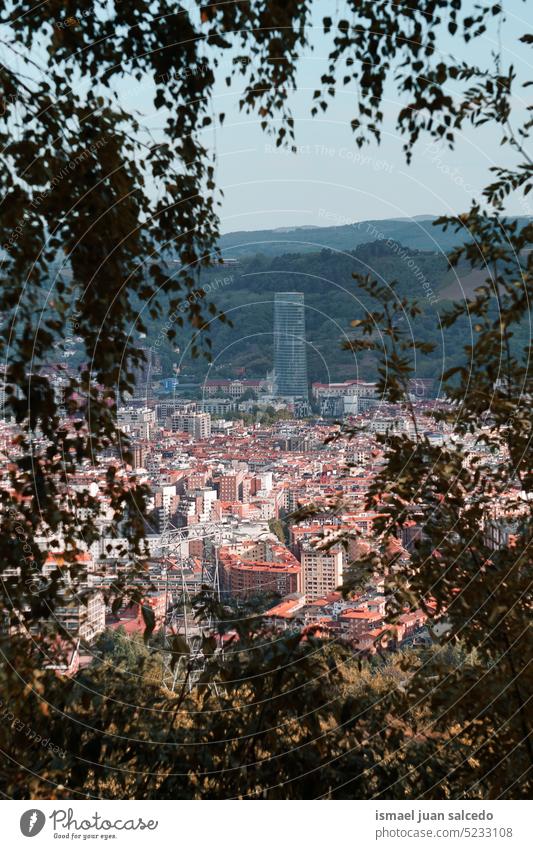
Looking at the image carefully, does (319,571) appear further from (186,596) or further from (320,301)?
(320,301)

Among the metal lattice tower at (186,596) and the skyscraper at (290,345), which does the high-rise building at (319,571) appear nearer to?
the metal lattice tower at (186,596)

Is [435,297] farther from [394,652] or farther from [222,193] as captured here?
[394,652]

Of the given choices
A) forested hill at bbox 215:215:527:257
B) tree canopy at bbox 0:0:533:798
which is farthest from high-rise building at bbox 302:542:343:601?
forested hill at bbox 215:215:527:257

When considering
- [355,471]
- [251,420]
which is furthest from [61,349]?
[355,471]

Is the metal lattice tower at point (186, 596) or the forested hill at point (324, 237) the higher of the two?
the forested hill at point (324, 237)

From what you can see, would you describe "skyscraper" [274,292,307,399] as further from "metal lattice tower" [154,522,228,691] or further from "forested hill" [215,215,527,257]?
"metal lattice tower" [154,522,228,691]

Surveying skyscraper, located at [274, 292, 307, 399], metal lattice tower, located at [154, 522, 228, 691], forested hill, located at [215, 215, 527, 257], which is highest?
forested hill, located at [215, 215, 527, 257]

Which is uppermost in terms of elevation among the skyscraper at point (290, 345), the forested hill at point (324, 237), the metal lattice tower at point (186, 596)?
the forested hill at point (324, 237)

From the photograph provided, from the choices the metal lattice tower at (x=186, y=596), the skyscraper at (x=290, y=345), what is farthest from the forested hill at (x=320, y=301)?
the metal lattice tower at (x=186, y=596)

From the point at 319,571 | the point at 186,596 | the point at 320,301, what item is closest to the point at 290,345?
the point at 320,301
